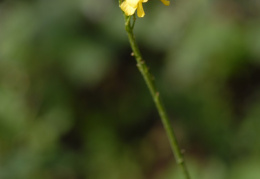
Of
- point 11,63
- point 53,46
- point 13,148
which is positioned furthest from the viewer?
point 11,63

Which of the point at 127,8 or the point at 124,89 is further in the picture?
the point at 124,89

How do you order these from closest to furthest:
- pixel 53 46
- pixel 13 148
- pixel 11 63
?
1. pixel 13 148
2. pixel 53 46
3. pixel 11 63

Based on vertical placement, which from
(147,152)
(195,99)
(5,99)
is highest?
(5,99)

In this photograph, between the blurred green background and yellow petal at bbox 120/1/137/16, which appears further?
the blurred green background

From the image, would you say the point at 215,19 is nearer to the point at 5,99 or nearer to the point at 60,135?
the point at 60,135

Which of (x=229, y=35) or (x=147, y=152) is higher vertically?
(x=229, y=35)

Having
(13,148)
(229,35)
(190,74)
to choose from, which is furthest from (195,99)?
(13,148)

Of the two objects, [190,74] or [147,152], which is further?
[147,152]

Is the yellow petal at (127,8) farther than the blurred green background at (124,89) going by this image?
No
